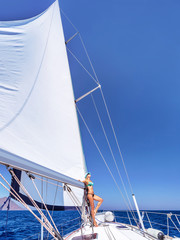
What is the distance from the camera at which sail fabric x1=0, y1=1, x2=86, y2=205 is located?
2.15 metres

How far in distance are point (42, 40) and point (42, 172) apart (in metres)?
4.42

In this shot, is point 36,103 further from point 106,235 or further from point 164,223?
point 164,223

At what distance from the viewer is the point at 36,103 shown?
2.92 meters

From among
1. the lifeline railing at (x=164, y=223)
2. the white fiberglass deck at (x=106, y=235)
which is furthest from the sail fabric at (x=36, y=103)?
the lifeline railing at (x=164, y=223)

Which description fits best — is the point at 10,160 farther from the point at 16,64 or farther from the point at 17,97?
the point at 16,64

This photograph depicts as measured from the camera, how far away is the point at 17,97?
2459 millimetres

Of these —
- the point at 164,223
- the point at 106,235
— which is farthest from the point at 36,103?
the point at 164,223

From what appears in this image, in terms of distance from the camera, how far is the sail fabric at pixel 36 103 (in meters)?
2.15

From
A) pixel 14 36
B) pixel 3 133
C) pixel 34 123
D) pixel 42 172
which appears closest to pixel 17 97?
pixel 34 123

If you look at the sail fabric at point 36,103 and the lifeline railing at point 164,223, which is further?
the lifeline railing at point 164,223

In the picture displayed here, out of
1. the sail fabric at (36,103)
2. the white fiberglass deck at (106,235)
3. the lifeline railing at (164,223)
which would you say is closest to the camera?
the sail fabric at (36,103)

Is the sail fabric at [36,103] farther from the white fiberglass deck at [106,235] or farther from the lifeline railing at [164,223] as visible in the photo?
the lifeline railing at [164,223]

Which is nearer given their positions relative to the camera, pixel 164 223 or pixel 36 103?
pixel 36 103

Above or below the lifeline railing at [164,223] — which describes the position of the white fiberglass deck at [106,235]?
above
